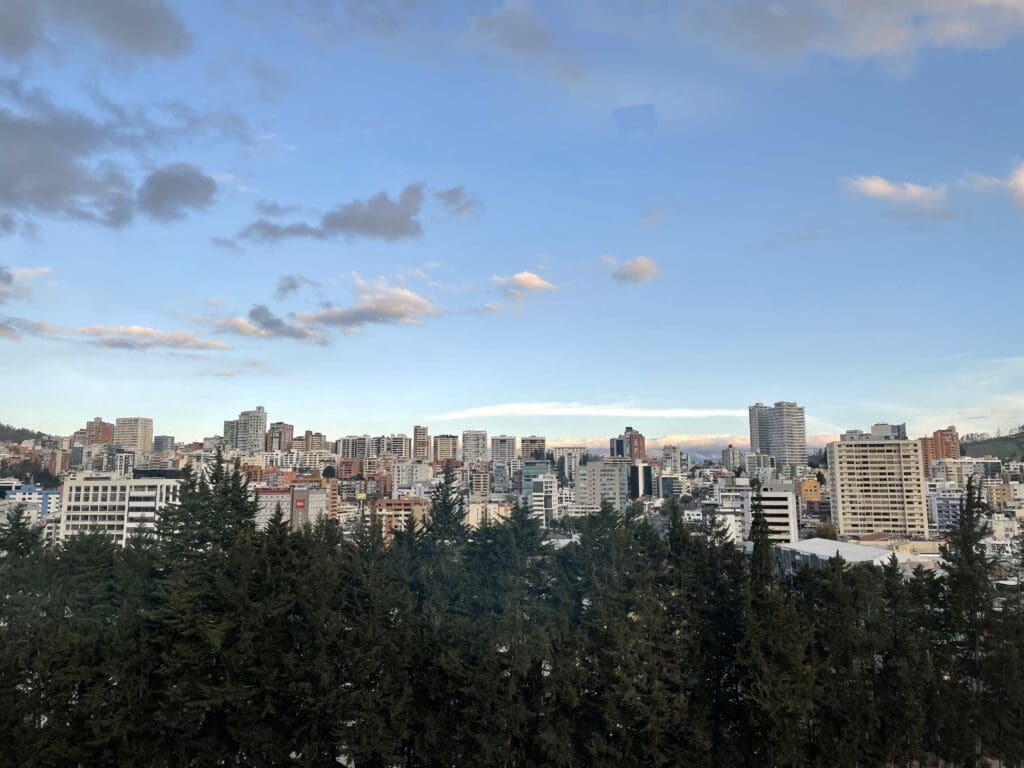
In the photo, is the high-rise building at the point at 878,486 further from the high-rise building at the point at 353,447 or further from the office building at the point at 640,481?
the high-rise building at the point at 353,447

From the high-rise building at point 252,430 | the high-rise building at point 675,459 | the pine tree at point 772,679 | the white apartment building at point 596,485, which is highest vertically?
the high-rise building at point 252,430

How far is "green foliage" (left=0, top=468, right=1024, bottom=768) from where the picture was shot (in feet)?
46.4

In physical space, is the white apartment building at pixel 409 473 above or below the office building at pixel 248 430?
below

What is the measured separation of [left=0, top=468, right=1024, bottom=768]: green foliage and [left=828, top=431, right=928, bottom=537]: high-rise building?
229 ft

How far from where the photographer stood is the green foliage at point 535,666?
14.2 m

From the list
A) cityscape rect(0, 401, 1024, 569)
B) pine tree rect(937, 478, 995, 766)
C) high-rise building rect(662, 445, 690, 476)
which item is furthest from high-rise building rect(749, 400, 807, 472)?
pine tree rect(937, 478, 995, 766)

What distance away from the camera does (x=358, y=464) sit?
149000 mm

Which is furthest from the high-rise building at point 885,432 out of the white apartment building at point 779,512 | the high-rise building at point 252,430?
the high-rise building at point 252,430

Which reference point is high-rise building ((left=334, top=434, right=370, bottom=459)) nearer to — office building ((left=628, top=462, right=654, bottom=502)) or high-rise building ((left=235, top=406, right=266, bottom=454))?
high-rise building ((left=235, top=406, right=266, bottom=454))

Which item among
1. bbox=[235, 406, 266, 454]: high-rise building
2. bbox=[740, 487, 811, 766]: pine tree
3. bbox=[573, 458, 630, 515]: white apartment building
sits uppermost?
bbox=[235, 406, 266, 454]: high-rise building

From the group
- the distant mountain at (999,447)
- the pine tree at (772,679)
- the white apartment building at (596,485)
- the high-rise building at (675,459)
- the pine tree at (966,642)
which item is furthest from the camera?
the high-rise building at (675,459)

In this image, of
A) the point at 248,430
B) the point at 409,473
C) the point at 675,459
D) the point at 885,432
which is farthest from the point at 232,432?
the point at 885,432

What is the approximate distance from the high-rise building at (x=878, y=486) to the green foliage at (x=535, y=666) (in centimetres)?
6976

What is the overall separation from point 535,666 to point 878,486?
7806 centimetres
